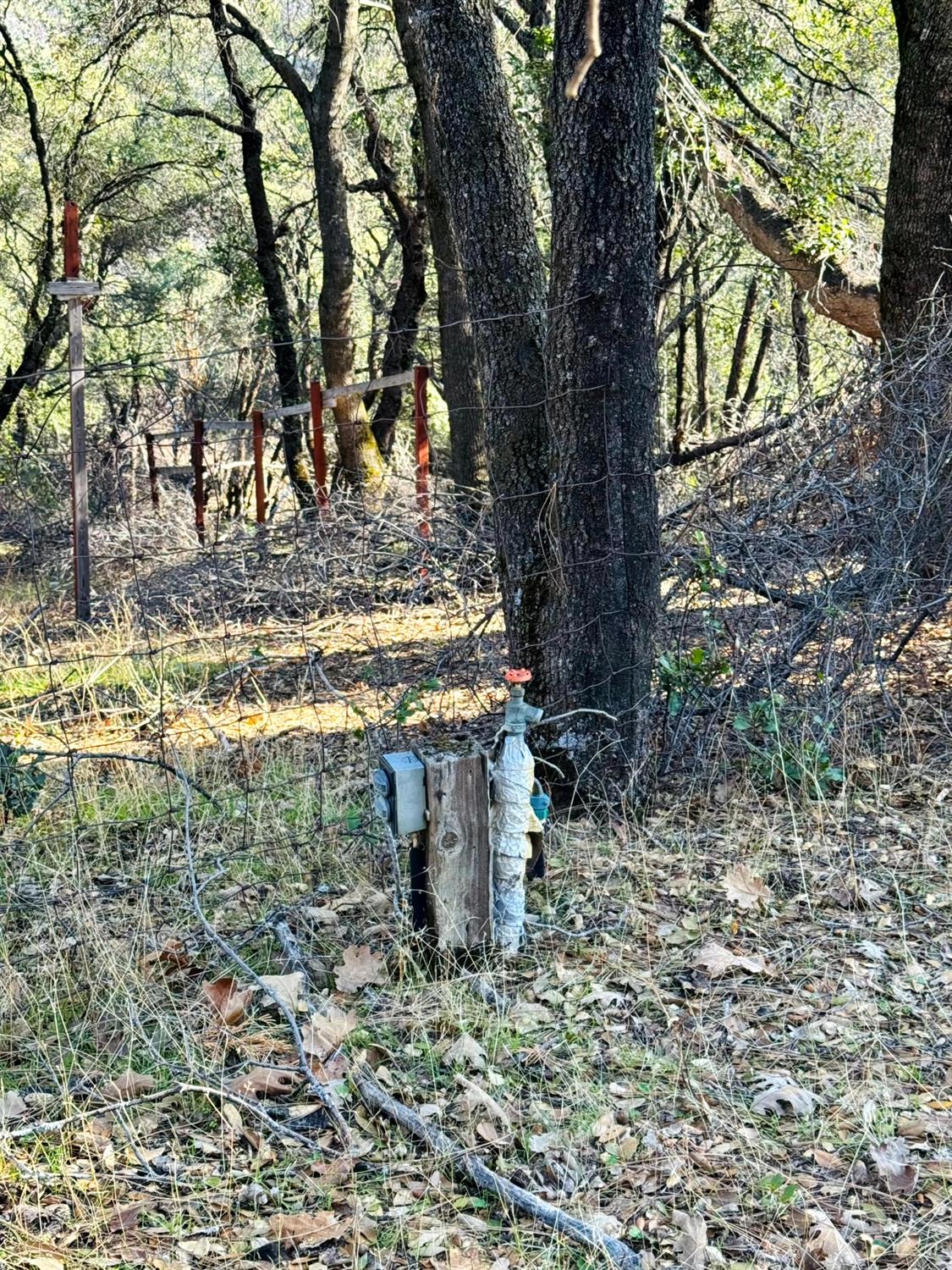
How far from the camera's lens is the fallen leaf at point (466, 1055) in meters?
3.22

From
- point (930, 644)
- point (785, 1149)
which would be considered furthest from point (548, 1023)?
point (930, 644)

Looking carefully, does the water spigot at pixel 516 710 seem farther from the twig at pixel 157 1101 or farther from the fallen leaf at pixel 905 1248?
the fallen leaf at pixel 905 1248

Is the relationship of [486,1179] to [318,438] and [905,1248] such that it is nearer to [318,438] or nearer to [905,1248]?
[905,1248]

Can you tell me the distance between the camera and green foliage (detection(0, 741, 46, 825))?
4926mm

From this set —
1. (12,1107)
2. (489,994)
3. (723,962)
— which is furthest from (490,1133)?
(12,1107)

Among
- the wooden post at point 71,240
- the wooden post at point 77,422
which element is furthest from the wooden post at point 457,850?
the wooden post at point 71,240

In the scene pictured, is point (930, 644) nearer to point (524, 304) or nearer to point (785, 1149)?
point (524, 304)

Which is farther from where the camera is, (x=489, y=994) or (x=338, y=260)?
(x=338, y=260)

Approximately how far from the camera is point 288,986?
11.6 feet

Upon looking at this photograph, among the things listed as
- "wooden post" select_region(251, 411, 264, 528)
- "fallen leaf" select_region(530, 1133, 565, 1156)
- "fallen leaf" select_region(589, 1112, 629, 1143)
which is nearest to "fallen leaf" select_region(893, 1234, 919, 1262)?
"fallen leaf" select_region(589, 1112, 629, 1143)

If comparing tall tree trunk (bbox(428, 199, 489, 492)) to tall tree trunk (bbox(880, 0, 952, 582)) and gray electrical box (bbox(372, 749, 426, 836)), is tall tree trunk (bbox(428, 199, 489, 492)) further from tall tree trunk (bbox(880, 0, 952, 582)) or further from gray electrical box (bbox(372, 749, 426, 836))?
gray electrical box (bbox(372, 749, 426, 836))

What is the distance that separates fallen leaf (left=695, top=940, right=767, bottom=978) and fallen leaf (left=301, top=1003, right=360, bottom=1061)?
113cm

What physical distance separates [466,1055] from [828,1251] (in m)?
1.06

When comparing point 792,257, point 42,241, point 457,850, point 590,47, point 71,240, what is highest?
point 42,241
